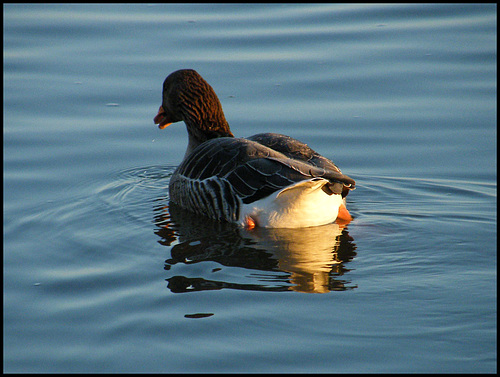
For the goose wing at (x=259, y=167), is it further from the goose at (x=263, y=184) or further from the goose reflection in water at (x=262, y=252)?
the goose reflection in water at (x=262, y=252)

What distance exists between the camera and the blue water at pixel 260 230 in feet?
15.6

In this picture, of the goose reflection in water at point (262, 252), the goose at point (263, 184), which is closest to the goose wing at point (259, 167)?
the goose at point (263, 184)

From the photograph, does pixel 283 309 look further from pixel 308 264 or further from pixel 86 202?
pixel 86 202

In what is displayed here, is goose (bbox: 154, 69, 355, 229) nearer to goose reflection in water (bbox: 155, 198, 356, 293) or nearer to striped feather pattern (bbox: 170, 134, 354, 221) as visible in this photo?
striped feather pattern (bbox: 170, 134, 354, 221)

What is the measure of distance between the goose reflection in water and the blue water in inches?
1.0

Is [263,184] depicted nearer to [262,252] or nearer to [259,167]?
[259,167]

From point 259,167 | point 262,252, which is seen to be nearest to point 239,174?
point 259,167

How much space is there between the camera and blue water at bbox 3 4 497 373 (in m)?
4.76

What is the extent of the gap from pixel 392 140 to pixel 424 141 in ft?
1.34

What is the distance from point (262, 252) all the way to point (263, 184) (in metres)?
0.69

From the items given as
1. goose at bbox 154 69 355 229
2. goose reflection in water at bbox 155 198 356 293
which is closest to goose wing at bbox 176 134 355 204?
goose at bbox 154 69 355 229

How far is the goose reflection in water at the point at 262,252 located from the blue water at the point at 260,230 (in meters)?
0.03

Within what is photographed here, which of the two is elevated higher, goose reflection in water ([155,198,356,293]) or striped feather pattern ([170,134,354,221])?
striped feather pattern ([170,134,354,221])

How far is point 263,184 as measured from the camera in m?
6.80
